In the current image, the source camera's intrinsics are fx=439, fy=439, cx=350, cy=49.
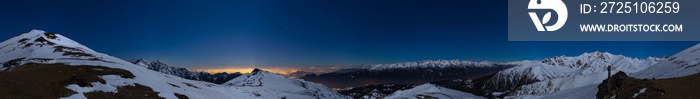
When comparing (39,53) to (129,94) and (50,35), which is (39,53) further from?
(129,94)

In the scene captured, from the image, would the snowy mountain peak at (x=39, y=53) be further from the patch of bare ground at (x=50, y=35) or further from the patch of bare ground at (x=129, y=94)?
the patch of bare ground at (x=129, y=94)

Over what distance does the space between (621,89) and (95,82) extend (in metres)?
77.5

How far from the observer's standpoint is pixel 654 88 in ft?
171

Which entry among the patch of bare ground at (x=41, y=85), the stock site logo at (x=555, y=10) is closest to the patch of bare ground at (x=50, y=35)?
the patch of bare ground at (x=41, y=85)

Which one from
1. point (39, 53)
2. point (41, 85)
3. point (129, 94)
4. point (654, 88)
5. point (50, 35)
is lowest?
point (129, 94)

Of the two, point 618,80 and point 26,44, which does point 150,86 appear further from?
point 26,44

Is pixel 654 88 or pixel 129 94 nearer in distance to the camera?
pixel 654 88

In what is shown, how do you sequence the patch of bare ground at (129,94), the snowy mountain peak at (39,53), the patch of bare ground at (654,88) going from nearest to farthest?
the patch of bare ground at (654,88), the patch of bare ground at (129,94), the snowy mountain peak at (39,53)

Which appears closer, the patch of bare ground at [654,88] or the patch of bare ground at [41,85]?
the patch of bare ground at [654,88]

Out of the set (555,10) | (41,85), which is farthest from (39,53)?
(555,10)

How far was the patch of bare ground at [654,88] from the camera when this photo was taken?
49.9 m

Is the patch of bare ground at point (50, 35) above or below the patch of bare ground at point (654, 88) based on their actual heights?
above

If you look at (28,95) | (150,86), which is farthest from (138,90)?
(28,95)

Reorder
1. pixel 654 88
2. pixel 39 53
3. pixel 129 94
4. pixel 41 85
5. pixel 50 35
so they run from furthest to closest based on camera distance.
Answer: pixel 50 35 < pixel 39 53 < pixel 129 94 < pixel 41 85 < pixel 654 88
